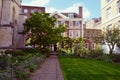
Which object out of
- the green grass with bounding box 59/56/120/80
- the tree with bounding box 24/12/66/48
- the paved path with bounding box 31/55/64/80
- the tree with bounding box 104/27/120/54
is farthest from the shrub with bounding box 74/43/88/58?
the paved path with bounding box 31/55/64/80

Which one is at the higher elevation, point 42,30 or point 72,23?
point 72,23

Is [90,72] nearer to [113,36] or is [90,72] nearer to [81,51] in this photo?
[113,36]

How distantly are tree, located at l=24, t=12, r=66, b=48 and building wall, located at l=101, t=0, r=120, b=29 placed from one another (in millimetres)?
7578

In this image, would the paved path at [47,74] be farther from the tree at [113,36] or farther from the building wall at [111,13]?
the building wall at [111,13]

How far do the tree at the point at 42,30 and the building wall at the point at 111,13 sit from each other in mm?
7578

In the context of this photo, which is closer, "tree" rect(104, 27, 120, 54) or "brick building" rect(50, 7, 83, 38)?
"tree" rect(104, 27, 120, 54)

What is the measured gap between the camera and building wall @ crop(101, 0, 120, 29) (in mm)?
30612

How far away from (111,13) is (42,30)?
11.4 metres

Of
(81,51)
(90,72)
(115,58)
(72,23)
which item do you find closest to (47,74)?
(90,72)

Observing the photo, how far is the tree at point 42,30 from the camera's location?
27688 mm

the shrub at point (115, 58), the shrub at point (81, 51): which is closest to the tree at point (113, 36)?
the shrub at point (115, 58)

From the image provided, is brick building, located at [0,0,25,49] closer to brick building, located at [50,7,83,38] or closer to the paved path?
the paved path

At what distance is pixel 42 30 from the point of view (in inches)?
1090

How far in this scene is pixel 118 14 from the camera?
97.2 ft
